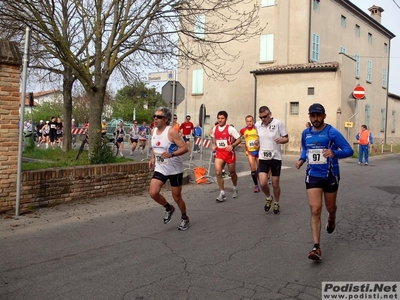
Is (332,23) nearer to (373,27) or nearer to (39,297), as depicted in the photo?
(373,27)

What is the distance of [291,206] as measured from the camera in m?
8.68

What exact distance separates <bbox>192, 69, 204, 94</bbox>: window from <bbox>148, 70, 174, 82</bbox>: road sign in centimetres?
1960

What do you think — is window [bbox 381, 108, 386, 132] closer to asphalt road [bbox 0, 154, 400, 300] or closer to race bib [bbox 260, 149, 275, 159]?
asphalt road [bbox 0, 154, 400, 300]

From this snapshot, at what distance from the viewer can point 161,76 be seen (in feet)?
41.1

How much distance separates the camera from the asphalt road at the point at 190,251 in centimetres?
425

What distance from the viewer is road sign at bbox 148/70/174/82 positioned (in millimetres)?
12258

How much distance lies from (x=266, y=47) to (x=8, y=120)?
2439cm

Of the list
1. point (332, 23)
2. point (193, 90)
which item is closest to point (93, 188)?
point (193, 90)

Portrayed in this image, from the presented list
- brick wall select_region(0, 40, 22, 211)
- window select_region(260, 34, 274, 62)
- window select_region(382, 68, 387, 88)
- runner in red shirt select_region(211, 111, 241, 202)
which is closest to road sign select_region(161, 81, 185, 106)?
runner in red shirt select_region(211, 111, 241, 202)

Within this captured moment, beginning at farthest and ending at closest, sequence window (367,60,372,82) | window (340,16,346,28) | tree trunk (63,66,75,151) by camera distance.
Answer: window (367,60,372,82) → window (340,16,346,28) → tree trunk (63,66,75,151)

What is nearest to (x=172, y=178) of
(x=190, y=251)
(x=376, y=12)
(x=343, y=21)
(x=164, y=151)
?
(x=164, y=151)

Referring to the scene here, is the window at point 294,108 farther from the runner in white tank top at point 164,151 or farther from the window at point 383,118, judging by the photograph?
the runner in white tank top at point 164,151

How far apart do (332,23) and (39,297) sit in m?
31.4

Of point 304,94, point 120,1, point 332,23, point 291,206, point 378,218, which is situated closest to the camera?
point 378,218
